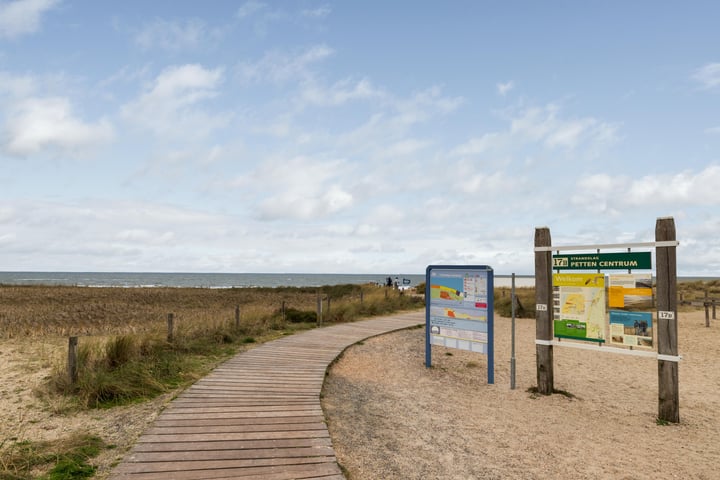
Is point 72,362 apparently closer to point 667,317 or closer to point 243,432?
point 243,432

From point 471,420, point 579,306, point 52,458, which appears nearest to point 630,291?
point 579,306

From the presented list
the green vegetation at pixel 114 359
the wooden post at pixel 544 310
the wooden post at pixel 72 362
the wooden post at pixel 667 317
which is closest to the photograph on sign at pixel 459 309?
the wooden post at pixel 544 310

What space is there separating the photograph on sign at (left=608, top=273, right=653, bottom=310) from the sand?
1.93 meters

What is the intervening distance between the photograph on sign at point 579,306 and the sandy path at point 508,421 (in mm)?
1332

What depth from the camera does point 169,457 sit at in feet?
15.7

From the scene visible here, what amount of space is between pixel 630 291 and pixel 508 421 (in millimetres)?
3215

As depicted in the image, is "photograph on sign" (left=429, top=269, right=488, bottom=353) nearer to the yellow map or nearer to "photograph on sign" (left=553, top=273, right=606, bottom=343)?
"photograph on sign" (left=553, top=273, right=606, bottom=343)

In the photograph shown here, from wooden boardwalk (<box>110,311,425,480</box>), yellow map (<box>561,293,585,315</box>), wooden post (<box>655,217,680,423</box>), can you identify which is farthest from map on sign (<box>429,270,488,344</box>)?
wooden post (<box>655,217,680,423</box>)

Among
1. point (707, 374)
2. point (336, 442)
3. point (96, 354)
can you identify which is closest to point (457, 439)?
point (336, 442)

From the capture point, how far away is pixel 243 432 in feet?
18.0

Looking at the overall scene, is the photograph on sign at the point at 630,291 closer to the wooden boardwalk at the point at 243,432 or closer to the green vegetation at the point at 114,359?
the wooden boardwalk at the point at 243,432

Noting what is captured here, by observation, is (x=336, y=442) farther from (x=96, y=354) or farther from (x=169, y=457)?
(x=96, y=354)

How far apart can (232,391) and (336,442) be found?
89.9 inches

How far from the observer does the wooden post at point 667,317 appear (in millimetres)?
7262
